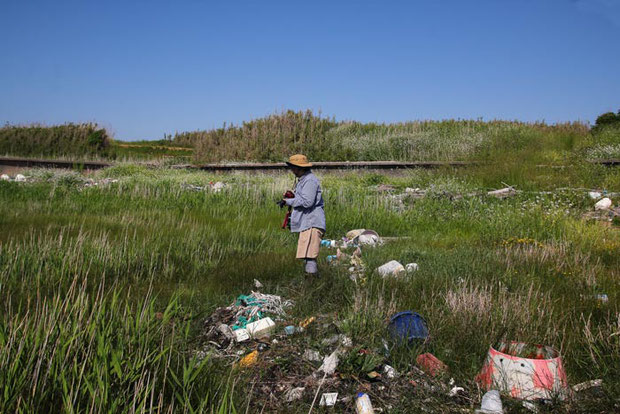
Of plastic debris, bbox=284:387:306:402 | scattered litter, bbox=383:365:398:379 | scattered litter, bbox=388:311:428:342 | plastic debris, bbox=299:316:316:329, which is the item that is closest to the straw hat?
plastic debris, bbox=299:316:316:329

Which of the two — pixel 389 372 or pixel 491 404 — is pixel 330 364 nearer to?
pixel 389 372

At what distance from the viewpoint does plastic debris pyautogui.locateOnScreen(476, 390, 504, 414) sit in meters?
3.08

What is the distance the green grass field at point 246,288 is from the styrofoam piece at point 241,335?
0.97 ft

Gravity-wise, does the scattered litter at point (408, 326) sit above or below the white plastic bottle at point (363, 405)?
above

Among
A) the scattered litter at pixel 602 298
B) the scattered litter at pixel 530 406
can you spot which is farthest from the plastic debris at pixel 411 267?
the scattered litter at pixel 530 406

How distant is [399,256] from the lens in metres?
6.90

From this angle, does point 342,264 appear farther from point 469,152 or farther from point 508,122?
point 508,122

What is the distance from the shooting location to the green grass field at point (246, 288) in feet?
9.35

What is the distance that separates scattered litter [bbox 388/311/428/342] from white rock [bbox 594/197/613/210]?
8.56m

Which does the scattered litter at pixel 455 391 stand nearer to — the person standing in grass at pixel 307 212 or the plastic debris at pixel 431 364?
the plastic debris at pixel 431 364

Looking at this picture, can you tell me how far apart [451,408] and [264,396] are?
1.15 meters

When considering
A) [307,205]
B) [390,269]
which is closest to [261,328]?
[307,205]

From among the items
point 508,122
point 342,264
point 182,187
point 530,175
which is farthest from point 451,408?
point 508,122

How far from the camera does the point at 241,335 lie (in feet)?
13.7
